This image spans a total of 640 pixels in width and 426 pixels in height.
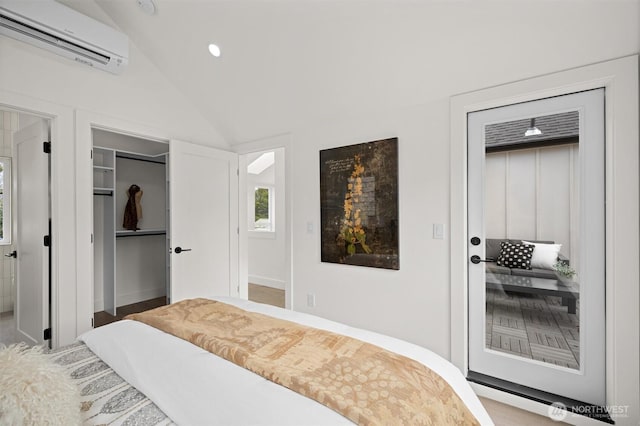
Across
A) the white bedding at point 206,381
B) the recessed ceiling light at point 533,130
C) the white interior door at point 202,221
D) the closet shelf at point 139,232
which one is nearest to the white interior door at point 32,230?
the white interior door at point 202,221

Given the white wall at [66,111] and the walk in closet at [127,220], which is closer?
the white wall at [66,111]

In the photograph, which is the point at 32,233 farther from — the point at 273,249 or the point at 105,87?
the point at 273,249

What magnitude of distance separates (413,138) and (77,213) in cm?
283

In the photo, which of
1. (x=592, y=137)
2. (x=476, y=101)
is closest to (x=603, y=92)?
(x=592, y=137)

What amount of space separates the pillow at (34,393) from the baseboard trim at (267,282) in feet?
13.9

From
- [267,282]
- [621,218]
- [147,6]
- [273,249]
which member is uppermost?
[147,6]

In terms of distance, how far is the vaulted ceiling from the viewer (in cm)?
178

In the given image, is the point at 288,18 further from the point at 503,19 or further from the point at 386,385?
the point at 386,385

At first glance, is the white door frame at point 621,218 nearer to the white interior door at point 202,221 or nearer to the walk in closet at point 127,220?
the white interior door at point 202,221

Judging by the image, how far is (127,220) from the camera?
156 inches

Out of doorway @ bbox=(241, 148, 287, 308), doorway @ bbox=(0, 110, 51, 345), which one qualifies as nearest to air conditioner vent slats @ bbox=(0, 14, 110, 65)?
doorway @ bbox=(0, 110, 51, 345)

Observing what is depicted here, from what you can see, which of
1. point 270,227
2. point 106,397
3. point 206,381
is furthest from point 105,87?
point 270,227

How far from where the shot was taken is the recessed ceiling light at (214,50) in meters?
2.65

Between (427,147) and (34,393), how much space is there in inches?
98.6
